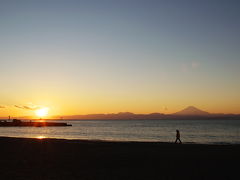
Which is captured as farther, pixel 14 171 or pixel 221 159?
pixel 221 159

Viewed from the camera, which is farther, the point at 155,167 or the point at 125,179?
the point at 155,167

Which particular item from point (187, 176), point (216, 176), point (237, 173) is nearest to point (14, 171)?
point (187, 176)

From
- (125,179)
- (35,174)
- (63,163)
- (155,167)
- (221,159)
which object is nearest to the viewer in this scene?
(125,179)

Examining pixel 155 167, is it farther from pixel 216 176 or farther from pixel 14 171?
pixel 14 171

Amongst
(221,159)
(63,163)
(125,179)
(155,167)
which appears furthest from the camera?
(221,159)

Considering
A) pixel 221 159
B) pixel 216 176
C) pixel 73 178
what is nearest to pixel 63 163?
pixel 73 178

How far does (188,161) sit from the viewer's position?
15.8 meters

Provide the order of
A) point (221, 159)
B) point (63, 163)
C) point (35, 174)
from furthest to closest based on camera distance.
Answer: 1. point (221, 159)
2. point (63, 163)
3. point (35, 174)

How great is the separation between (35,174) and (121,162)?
5231 mm

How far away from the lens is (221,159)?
16578mm

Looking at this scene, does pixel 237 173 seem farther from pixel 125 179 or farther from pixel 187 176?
pixel 125 179

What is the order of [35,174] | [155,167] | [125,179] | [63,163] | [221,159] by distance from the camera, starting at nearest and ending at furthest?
[125,179] → [35,174] → [155,167] → [63,163] → [221,159]

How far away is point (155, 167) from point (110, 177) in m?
3.19

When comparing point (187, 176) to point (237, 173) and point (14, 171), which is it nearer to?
point (237, 173)
